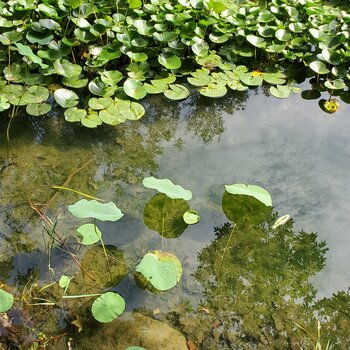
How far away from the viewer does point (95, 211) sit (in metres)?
2.37

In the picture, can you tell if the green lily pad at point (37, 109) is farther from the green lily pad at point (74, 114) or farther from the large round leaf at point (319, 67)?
the large round leaf at point (319, 67)

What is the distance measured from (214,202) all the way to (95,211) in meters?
0.90

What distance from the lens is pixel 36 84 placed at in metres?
3.53

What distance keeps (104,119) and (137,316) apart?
1468 mm

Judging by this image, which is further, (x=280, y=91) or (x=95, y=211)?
(x=280, y=91)

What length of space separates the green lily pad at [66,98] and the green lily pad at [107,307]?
62.6 inches

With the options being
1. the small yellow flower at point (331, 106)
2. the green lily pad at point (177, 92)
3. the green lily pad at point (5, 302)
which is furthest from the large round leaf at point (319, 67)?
the green lily pad at point (5, 302)

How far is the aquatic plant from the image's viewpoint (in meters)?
3.51

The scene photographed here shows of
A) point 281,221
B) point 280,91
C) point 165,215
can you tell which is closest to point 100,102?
point 165,215

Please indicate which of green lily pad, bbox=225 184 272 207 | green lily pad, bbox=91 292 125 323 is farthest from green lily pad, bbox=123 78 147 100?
green lily pad, bbox=91 292 125 323

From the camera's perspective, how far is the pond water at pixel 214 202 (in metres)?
2.48

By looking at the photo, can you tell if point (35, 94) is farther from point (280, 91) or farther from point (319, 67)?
point (319, 67)

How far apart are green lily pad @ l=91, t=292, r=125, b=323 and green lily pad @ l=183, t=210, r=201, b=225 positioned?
688 mm

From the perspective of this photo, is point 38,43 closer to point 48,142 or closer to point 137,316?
point 48,142
